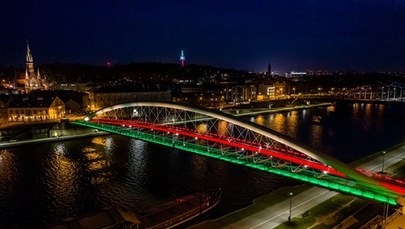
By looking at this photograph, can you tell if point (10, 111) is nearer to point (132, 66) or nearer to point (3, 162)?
point (3, 162)

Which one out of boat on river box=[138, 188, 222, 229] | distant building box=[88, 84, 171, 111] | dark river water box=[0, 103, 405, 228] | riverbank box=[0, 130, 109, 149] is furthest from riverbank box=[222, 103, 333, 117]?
boat on river box=[138, 188, 222, 229]

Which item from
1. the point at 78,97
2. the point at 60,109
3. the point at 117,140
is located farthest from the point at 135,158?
the point at 78,97

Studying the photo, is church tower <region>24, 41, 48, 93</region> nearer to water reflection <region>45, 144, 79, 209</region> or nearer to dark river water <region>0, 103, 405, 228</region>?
dark river water <region>0, 103, 405, 228</region>

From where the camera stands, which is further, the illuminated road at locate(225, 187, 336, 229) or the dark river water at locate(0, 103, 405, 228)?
the dark river water at locate(0, 103, 405, 228)

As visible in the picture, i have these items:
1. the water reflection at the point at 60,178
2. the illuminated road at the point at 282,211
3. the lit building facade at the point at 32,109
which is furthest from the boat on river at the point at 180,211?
the lit building facade at the point at 32,109

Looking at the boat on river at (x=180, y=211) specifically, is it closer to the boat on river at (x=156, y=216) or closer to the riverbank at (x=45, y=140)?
the boat on river at (x=156, y=216)
